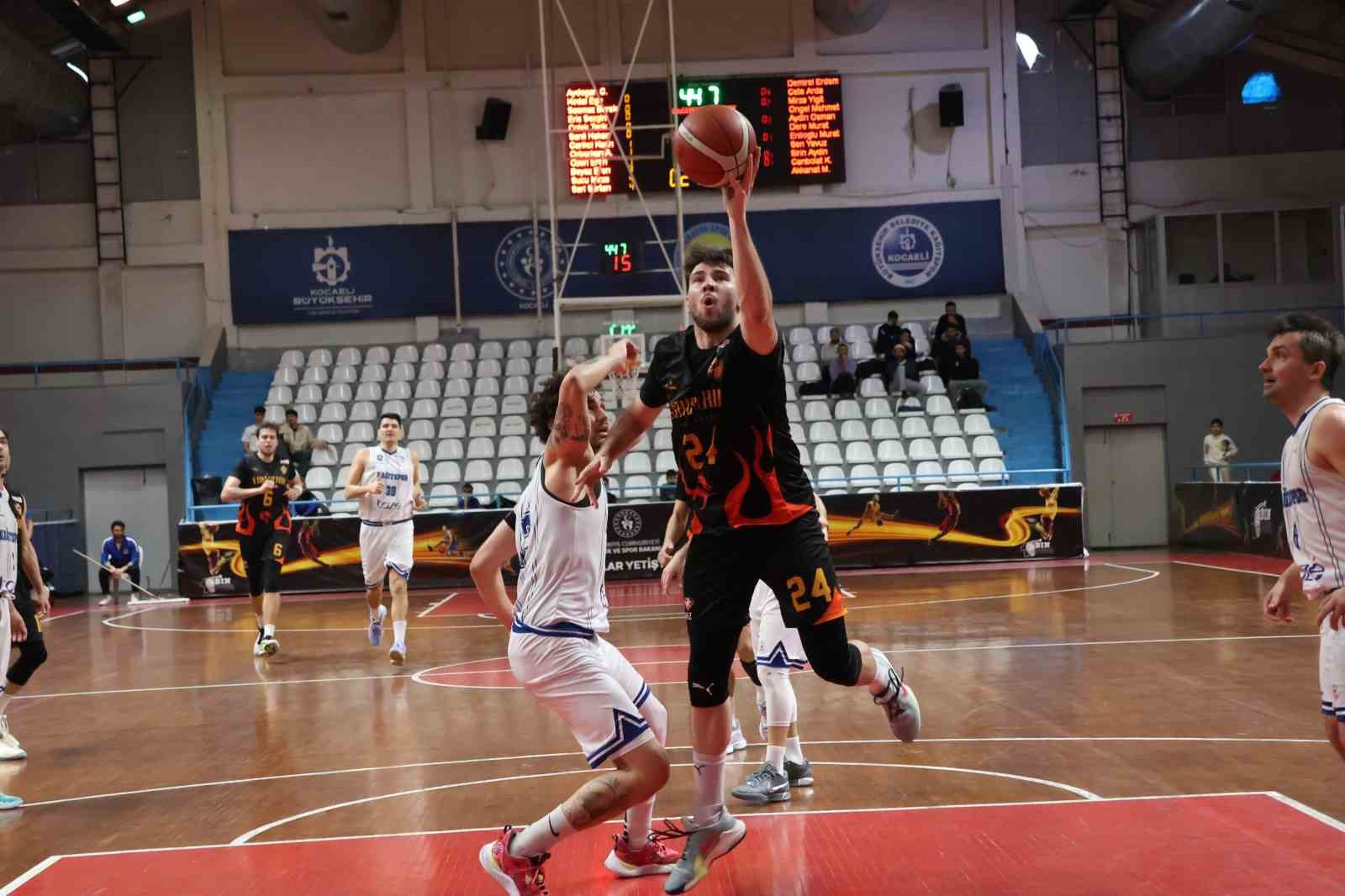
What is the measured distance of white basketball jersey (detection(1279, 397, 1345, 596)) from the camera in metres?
4.27

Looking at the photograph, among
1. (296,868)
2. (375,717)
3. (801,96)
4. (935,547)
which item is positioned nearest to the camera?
(296,868)

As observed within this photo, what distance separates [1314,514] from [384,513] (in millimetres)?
9053

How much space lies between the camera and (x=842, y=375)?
69.9 ft

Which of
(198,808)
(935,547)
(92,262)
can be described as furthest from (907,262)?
(198,808)

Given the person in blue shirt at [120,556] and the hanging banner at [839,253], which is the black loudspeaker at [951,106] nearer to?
the hanging banner at [839,253]

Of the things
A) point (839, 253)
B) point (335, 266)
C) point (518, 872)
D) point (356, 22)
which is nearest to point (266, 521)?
point (518, 872)

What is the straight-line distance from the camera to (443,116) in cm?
2411

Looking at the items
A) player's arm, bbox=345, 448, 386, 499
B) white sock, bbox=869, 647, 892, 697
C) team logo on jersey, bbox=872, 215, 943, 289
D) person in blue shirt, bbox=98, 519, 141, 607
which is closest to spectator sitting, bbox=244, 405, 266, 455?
person in blue shirt, bbox=98, 519, 141, 607

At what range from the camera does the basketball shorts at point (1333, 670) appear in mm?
4203

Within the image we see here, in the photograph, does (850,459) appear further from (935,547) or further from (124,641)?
(124,641)

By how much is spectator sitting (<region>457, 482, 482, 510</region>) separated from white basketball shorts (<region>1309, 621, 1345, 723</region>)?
15.1m

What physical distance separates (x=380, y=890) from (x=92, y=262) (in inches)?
888

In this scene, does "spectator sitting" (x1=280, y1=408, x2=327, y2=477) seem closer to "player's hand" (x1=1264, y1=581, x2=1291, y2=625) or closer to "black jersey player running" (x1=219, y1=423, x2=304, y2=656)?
"black jersey player running" (x1=219, y1=423, x2=304, y2=656)

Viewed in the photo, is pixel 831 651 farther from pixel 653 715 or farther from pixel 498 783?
pixel 498 783
